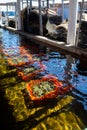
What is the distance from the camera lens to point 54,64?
32.1 ft

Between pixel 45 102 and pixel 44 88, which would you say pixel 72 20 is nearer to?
pixel 44 88

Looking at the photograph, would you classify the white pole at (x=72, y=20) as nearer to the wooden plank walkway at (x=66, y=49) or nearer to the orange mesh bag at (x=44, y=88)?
the wooden plank walkway at (x=66, y=49)

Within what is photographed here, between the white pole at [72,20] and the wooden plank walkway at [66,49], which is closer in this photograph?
the wooden plank walkway at [66,49]

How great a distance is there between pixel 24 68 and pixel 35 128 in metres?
4.34

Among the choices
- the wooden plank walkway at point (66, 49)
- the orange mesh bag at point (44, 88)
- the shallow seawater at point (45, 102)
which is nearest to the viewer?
the shallow seawater at point (45, 102)

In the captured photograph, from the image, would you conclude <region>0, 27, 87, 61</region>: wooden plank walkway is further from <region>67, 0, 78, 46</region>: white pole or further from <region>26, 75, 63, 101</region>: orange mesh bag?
<region>26, 75, 63, 101</region>: orange mesh bag

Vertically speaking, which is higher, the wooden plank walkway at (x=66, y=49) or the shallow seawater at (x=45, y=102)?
the wooden plank walkway at (x=66, y=49)

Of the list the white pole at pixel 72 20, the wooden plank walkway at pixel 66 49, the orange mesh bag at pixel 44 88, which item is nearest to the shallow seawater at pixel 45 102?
the orange mesh bag at pixel 44 88

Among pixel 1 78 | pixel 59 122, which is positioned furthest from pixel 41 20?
pixel 59 122

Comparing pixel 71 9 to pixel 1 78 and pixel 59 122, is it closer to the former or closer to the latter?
pixel 1 78

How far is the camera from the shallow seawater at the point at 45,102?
526 cm

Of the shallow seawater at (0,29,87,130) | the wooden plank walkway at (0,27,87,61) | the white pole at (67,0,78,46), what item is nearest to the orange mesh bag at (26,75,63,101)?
the shallow seawater at (0,29,87,130)

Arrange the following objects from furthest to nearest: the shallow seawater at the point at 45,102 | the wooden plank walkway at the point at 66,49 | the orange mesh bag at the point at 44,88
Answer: the wooden plank walkway at the point at 66,49 < the orange mesh bag at the point at 44,88 < the shallow seawater at the point at 45,102

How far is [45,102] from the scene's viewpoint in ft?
20.6
